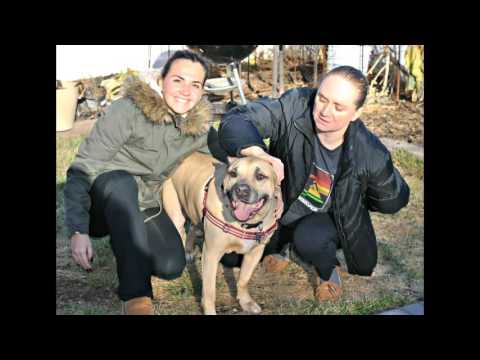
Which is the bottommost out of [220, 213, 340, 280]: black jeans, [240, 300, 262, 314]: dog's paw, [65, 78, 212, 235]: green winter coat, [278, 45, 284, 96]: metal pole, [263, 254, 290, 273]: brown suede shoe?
[240, 300, 262, 314]: dog's paw

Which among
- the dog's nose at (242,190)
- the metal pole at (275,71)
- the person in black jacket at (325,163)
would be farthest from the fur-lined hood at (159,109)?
the metal pole at (275,71)

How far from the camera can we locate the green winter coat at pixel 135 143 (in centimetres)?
255

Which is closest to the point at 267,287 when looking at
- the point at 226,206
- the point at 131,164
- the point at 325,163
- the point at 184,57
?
the point at 226,206

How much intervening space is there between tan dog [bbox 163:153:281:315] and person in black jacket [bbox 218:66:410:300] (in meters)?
0.15

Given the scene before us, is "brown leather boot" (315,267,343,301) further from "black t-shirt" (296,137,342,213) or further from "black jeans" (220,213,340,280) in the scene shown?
"black t-shirt" (296,137,342,213)

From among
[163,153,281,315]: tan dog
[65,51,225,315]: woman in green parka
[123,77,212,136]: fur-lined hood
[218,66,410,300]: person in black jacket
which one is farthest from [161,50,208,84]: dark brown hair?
[163,153,281,315]: tan dog

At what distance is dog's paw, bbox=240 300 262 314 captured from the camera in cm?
281

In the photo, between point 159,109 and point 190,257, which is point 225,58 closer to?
point 159,109

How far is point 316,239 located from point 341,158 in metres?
0.53

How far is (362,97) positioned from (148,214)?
1.41m

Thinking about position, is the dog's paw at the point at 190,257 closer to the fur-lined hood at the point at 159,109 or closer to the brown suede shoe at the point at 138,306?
the brown suede shoe at the point at 138,306

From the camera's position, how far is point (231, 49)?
122 inches

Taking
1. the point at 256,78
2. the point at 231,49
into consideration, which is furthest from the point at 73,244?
the point at 256,78

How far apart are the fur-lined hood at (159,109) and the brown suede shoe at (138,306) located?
984mm
